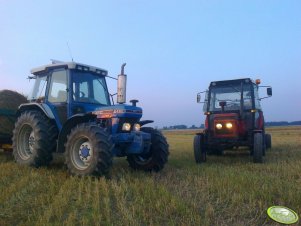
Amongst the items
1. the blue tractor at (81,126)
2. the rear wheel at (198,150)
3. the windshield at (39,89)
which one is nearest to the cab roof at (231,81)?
the rear wheel at (198,150)

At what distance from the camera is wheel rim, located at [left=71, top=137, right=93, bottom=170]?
643 centimetres

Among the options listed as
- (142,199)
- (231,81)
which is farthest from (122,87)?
(231,81)

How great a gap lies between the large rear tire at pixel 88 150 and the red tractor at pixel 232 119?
3.87 meters

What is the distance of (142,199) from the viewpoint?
4.75 m

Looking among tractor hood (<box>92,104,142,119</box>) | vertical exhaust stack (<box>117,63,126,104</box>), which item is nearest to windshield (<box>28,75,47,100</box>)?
tractor hood (<box>92,104,142,119</box>)

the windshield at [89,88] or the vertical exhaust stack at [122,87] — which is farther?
the windshield at [89,88]

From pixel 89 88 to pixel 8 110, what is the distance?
2.35 metres

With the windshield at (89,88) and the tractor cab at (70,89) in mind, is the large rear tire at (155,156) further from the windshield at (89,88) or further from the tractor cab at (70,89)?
the tractor cab at (70,89)

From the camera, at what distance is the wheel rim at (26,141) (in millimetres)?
7852

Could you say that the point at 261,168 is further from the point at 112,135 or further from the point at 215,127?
the point at 112,135

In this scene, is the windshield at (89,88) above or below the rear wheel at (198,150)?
above

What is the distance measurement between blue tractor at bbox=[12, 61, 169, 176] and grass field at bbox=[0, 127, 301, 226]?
469mm

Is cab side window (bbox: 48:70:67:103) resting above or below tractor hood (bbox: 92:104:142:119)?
above

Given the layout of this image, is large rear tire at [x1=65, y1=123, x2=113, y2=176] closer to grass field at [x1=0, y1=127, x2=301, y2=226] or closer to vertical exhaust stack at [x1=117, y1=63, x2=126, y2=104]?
grass field at [x1=0, y1=127, x2=301, y2=226]
